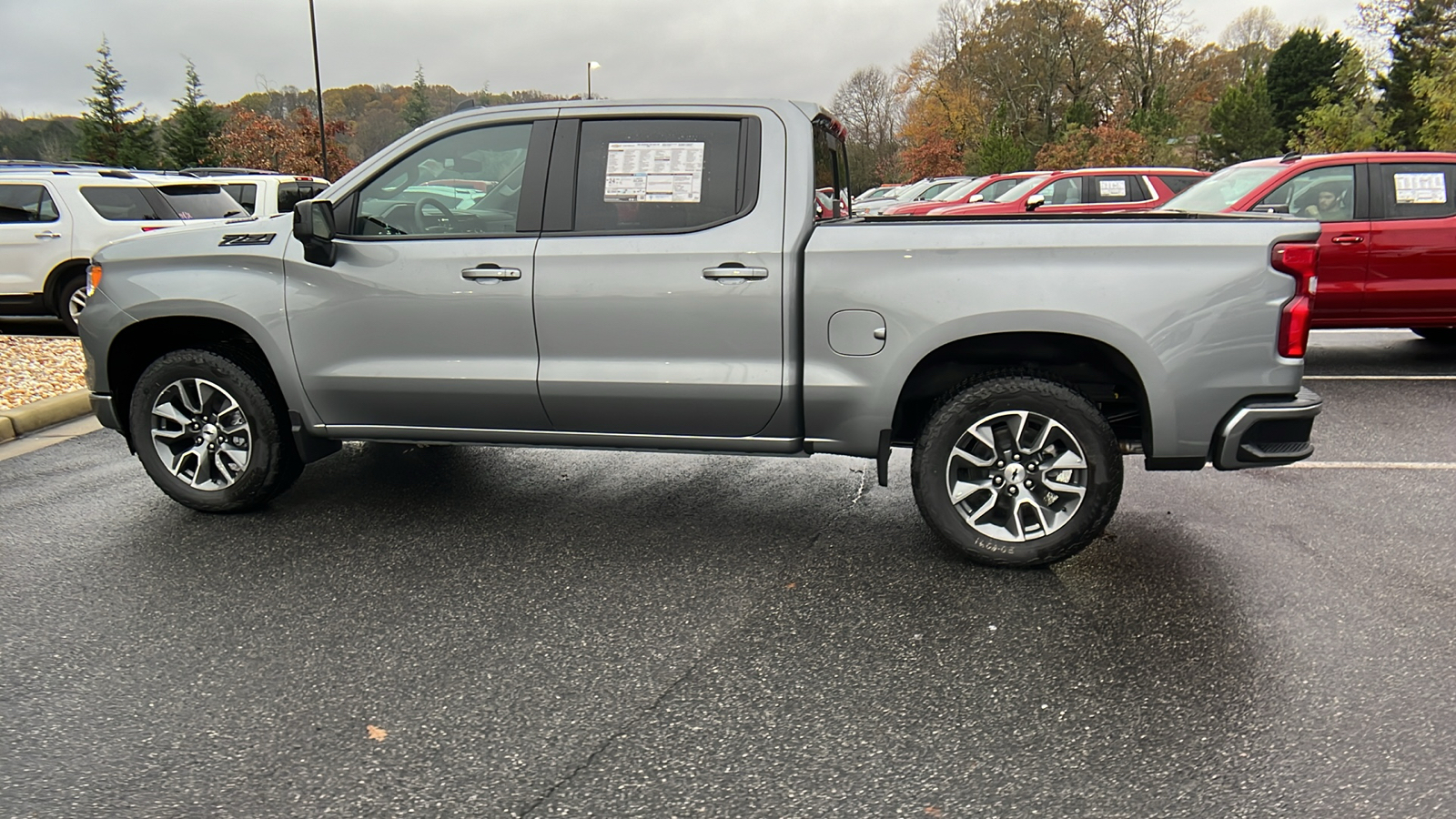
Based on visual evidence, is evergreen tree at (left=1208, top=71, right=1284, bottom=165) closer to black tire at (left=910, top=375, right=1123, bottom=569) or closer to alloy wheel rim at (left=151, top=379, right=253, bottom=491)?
black tire at (left=910, top=375, right=1123, bottom=569)

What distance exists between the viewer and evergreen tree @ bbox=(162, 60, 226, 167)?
4506cm

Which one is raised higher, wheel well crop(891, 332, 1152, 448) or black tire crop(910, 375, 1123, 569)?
wheel well crop(891, 332, 1152, 448)

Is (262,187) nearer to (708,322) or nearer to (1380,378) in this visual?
(708,322)

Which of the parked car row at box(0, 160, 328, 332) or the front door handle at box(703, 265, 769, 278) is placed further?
the parked car row at box(0, 160, 328, 332)

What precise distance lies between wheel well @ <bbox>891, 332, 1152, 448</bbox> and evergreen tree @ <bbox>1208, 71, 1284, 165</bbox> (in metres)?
42.3

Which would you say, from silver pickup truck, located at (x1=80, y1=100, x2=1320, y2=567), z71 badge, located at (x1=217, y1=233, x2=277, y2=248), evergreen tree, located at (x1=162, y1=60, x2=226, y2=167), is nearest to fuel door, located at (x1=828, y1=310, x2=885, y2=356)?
silver pickup truck, located at (x1=80, y1=100, x2=1320, y2=567)

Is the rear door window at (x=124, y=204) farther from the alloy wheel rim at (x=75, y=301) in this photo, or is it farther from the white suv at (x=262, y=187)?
the white suv at (x=262, y=187)

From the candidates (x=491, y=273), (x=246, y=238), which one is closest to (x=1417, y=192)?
(x=491, y=273)

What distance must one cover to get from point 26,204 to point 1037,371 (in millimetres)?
11264

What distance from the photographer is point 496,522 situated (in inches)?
192

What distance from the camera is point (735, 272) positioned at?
13.6 feet

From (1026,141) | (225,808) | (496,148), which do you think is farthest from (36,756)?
(1026,141)

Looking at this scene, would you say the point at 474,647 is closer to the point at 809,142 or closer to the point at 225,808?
the point at 225,808

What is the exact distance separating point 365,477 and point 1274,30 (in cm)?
8380
